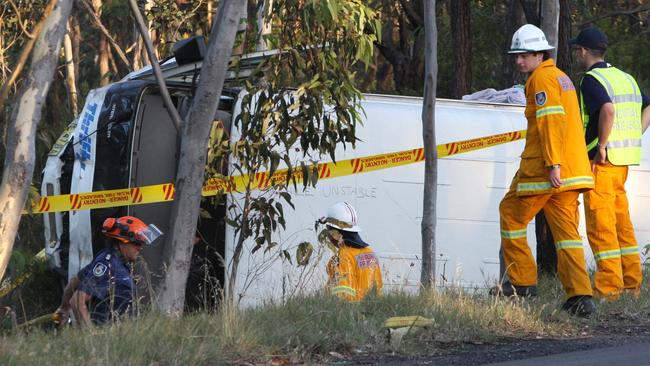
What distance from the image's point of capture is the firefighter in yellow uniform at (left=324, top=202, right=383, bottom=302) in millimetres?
7719

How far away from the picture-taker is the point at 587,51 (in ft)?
26.9

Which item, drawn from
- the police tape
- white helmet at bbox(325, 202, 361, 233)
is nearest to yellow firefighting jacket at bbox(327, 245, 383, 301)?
white helmet at bbox(325, 202, 361, 233)

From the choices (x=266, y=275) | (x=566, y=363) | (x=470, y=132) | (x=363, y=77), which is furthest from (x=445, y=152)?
(x=363, y=77)

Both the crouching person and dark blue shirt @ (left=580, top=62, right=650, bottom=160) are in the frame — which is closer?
the crouching person

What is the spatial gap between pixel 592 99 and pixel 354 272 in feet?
6.52

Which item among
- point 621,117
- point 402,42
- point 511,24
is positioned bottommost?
point 621,117

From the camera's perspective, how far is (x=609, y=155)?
8070 millimetres

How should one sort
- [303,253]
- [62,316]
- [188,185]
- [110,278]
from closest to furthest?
[188,185]
[110,278]
[62,316]
[303,253]

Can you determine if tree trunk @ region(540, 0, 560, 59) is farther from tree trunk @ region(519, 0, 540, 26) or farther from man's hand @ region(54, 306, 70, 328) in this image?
tree trunk @ region(519, 0, 540, 26)

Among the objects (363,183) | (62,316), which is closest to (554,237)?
(363,183)

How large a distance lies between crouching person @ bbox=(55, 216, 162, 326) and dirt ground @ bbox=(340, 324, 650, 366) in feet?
6.21

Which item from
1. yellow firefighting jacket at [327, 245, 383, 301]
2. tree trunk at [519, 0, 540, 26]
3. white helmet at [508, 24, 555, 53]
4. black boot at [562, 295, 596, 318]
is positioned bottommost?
Result: black boot at [562, 295, 596, 318]

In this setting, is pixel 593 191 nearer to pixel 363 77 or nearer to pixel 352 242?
pixel 352 242

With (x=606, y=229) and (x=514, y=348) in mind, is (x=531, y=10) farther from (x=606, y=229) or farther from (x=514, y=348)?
(x=514, y=348)
